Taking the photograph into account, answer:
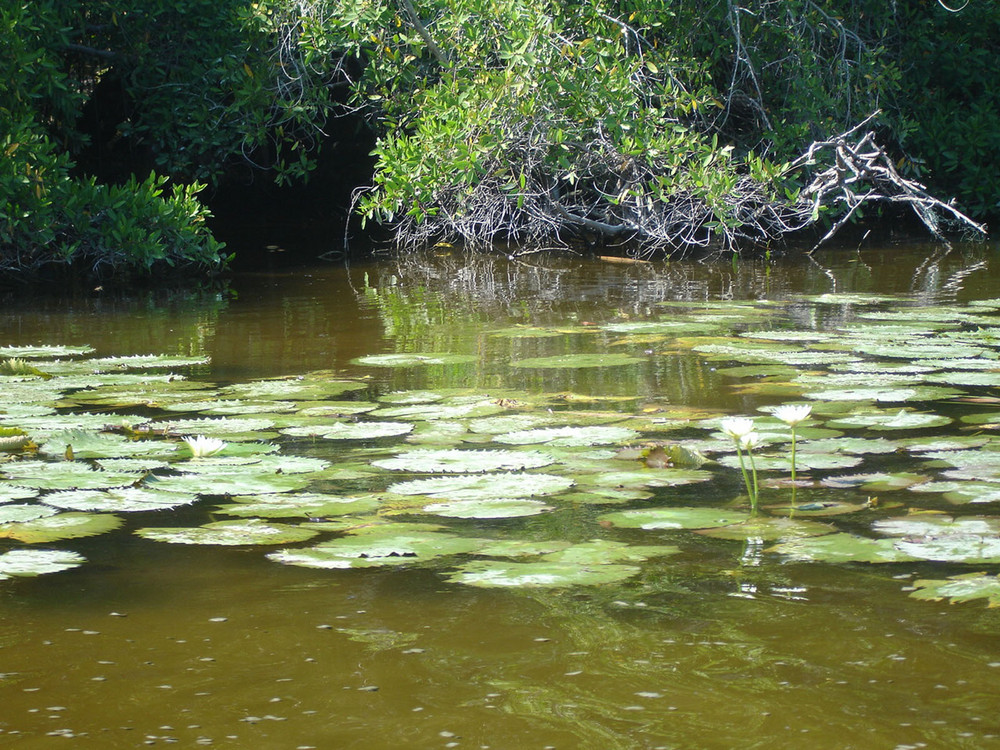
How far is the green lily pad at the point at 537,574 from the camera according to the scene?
1753 millimetres

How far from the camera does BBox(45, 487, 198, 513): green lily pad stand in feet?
7.15

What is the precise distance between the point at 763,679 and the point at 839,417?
153 centimetres

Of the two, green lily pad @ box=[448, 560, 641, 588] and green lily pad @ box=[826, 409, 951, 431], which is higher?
green lily pad @ box=[826, 409, 951, 431]

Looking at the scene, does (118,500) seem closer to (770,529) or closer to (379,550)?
(379,550)

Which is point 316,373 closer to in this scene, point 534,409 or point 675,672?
point 534,409

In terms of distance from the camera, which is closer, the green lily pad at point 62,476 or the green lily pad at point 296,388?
the green lily pad at point 62,476

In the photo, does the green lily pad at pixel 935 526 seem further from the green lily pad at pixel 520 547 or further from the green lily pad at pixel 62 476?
the green lily pad at pixel 62 476

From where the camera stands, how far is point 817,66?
7.84 meters

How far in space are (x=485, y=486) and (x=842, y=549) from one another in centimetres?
69

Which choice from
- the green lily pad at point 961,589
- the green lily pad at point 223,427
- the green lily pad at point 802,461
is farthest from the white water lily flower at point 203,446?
the green lily pad at point 961,589

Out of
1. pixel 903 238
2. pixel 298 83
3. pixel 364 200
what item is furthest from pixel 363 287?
pixel 903 238

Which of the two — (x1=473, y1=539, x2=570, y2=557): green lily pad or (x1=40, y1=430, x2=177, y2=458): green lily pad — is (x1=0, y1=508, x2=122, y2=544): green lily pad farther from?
(x1=473, y1=539, x2=570, y2=557): green lily pad

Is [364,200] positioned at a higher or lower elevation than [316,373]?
higher

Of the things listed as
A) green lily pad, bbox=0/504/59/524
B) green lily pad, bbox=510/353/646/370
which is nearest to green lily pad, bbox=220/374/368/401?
green lily pad, bbox=510/353/646/370
